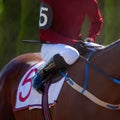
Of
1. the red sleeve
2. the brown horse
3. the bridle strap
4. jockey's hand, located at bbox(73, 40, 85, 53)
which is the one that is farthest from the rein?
the red sleeve

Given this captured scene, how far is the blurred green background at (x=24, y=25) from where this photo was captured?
11125 mm

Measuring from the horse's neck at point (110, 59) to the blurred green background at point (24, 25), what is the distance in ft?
20.2

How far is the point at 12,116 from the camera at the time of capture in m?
6.36

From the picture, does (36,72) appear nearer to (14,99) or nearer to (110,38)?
(14,99)

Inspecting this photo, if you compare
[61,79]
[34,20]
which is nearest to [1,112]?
[61,79]

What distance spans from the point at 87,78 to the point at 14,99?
1616mm

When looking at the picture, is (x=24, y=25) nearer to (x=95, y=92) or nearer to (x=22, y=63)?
(x=22, y=63)

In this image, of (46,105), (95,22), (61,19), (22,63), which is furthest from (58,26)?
(22,63)

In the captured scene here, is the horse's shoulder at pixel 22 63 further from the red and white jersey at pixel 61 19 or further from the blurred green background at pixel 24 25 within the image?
the blurred green background at pixel 24 25

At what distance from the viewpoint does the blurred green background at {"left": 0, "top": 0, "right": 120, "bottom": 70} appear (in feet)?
36.5

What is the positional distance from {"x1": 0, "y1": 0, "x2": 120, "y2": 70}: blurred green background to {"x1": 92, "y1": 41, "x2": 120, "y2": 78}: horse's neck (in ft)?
20.2

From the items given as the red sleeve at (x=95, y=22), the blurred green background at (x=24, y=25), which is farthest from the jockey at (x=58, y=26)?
the blurred green background at (x=24, y=25)

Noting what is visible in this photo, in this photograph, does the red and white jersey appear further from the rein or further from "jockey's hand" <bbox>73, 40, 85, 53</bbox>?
the rein

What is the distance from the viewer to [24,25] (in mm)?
12656
